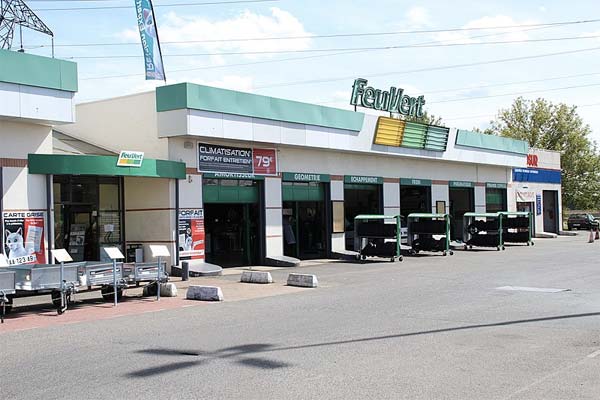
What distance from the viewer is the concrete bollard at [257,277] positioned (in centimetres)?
1812

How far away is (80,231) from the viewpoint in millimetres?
20281

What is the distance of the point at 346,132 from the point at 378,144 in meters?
2.41

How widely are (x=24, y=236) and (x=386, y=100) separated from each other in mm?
17268

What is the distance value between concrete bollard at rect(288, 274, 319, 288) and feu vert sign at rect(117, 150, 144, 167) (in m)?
5.39

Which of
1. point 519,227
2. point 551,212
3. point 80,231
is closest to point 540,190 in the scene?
point 551,212

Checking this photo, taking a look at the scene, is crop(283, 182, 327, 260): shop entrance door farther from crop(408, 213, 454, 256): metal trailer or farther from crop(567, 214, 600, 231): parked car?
crop(567, 214, 600, 231): parked car

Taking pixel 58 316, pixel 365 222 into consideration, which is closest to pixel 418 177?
pixel 365 222

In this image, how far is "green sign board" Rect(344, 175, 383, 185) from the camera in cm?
2820

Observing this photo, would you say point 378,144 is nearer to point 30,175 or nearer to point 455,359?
point 30,175

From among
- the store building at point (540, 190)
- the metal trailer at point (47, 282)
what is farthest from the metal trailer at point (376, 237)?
the store building at point (540, 190)

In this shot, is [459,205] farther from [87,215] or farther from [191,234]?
[87,215]

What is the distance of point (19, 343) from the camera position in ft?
33.2

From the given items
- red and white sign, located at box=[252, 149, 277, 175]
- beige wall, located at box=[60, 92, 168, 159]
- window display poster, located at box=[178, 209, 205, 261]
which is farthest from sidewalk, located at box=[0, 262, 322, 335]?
red and white sign, located at box=[252, 149, 277, 175]

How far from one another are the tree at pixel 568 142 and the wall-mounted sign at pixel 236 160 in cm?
4282
